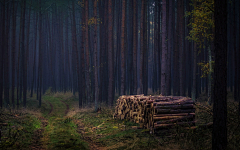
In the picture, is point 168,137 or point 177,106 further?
point 177,106

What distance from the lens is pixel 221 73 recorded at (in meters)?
5.49

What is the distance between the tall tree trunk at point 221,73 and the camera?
5.48m

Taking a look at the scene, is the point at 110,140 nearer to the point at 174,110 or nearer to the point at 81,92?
the point at 174,110

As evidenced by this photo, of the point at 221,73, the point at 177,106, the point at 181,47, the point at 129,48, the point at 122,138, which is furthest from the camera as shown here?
the point at 129,48

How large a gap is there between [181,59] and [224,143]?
566 inches

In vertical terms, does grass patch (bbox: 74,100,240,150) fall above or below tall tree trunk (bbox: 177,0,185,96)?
below

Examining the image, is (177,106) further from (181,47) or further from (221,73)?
(181,47)

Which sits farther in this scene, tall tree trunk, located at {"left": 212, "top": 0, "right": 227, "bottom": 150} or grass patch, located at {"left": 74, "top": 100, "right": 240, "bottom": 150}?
grass patch, located at {"left": 74, "top": 100, "right": 240, "bottom": 150}

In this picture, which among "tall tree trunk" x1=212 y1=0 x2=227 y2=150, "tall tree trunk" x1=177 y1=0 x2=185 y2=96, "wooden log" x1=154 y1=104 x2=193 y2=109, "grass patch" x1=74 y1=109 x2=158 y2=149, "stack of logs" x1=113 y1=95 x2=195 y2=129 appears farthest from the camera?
"tall tree trunk" x1=177 y1=0 x2=185 y2=96

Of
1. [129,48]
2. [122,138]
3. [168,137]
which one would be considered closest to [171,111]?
[168,137]

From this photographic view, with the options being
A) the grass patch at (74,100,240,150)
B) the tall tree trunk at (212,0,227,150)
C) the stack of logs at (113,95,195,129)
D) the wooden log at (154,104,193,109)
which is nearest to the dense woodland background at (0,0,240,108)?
the stack of logs at (113,95,195,129)

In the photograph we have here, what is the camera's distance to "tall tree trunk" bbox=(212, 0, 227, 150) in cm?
548

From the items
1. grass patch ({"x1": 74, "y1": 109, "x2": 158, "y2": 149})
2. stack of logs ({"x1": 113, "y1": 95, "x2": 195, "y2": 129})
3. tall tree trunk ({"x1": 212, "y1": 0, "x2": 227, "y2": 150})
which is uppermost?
tall tree trunk ({"x1": 212, "y1": 0, "x2": 227, "y2": 150})

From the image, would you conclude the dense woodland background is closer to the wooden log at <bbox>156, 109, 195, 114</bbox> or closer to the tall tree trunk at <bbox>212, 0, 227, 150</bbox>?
the wooden log at <bbox>156, 109, 195, 114</bbox>
